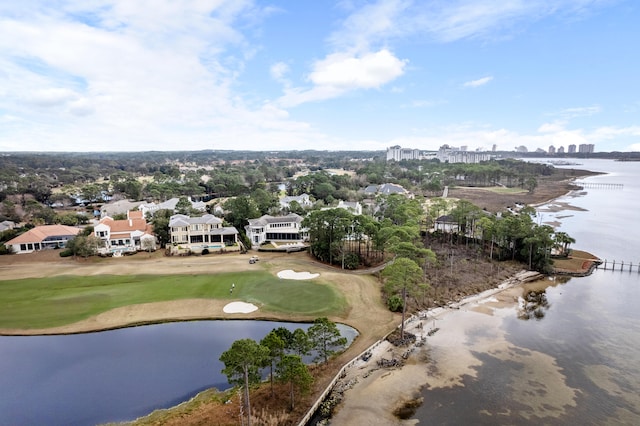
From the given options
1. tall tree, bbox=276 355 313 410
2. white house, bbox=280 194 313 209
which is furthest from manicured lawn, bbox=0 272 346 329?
white house, bbox=280 194 313 209

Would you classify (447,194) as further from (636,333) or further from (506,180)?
(636,333)

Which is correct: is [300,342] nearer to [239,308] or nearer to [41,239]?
[239,308]

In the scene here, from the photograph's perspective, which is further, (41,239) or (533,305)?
(41,239)

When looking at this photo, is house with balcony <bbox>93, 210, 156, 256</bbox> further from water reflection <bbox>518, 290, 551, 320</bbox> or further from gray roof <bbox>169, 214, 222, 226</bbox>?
water reflection <bbox>518, 290, 551, 320</bbox>

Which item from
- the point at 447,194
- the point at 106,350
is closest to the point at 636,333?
the point at 106,350

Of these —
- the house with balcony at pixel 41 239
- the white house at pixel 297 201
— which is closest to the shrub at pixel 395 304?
the white house at pixel 297 201

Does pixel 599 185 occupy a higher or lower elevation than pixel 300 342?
higher

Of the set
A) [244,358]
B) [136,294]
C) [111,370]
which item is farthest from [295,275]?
[244,358]
